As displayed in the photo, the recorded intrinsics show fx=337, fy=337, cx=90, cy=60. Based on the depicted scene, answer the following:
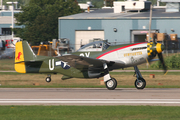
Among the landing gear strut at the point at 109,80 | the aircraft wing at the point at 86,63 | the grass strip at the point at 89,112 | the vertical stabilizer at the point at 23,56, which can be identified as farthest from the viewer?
the vertical stabilizer at the point at 23,56

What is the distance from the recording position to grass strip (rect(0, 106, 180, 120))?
9945 millimetres

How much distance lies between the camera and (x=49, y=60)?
1825 cm

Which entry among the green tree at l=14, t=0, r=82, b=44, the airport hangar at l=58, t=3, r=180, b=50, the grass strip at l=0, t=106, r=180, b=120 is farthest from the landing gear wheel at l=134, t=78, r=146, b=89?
the green tree at l=14, t=0, r=82, b=44

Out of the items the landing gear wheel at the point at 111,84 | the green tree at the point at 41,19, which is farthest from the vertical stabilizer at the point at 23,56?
the green tree at the point at 41,19

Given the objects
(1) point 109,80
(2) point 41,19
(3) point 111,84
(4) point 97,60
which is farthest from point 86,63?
(2) point 41,19

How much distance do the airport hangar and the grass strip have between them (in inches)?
1385

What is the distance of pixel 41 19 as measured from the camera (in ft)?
189

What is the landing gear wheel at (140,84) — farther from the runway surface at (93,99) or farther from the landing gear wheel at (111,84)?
the runway surface at (93,99)

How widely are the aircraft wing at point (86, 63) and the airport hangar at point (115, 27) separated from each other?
2899cm

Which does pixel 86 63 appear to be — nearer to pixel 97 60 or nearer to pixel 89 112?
pixel 97 60

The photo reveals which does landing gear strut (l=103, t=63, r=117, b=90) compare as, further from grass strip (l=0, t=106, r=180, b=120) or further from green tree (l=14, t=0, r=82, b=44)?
green tree (l=14, t=0, r=82, b=44)

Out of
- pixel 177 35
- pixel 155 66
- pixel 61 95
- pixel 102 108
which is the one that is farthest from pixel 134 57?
pixel 177 35

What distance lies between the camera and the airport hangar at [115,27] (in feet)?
155

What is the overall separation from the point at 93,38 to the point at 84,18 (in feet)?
10.9
